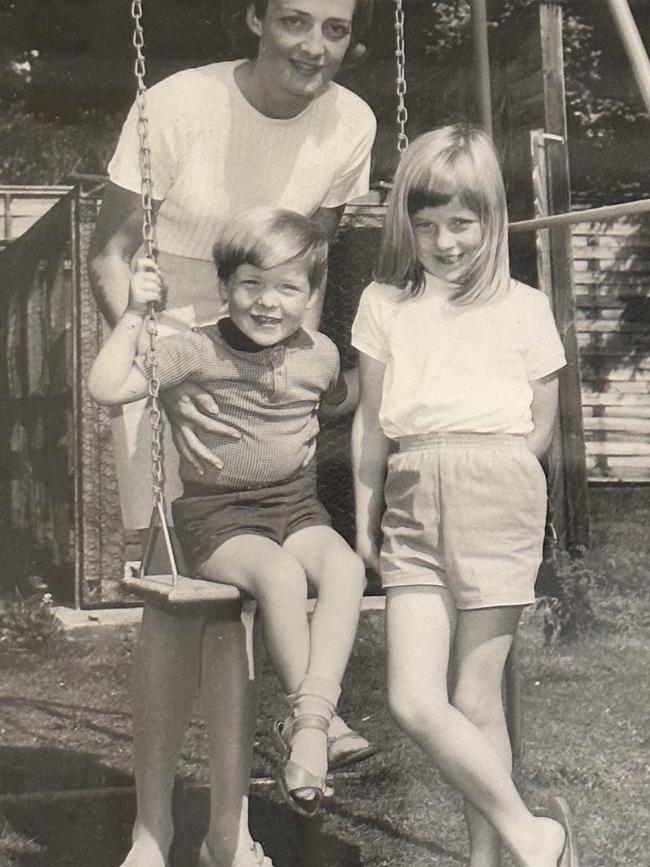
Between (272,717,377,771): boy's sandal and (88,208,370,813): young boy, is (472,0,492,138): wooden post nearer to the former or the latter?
(88,208,370,813): young boy

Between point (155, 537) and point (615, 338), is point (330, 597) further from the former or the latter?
point (615, 338)

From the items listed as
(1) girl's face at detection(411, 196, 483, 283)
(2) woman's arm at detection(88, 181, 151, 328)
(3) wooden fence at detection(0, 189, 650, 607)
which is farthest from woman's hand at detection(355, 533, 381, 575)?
(3) wooden fence at detection(0, 189, 650, 607)

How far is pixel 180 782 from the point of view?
2.69m

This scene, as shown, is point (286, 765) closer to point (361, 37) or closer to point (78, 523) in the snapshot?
point (361, 37)

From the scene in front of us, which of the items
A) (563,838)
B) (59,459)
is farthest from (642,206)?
(59,459)

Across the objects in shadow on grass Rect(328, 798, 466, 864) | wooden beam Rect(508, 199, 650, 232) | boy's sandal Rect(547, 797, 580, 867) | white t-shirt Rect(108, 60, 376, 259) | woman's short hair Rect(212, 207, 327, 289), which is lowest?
shadow on grass Rect(328, 798, 466, 864)

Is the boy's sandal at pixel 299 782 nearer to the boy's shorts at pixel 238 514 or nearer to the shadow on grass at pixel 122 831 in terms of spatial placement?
the boy's shorts at pixel 238 514

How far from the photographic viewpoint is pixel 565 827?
6.86 feet

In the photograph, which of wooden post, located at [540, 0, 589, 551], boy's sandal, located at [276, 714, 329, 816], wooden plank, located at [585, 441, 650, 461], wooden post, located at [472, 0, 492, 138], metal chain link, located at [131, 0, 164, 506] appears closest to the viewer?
boy's sandal, located at [276, 714, 329, 816]

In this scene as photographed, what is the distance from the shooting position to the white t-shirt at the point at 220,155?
2189mm

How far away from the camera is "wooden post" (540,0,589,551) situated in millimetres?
3045

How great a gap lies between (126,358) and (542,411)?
687 mm

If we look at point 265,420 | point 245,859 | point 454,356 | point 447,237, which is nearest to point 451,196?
point 447,237

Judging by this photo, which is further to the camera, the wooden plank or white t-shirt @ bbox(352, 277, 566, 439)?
the wooden plank
